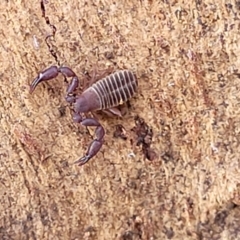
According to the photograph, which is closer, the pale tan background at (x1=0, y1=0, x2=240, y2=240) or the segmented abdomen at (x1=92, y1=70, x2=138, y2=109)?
the pale tan background at (x1=0, y1=0, x2=240, y2=240)

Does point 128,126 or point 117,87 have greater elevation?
point 117,87

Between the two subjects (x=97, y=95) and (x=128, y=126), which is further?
(x=97, y=95)

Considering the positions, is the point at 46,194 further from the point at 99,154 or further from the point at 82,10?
the point at 82,10

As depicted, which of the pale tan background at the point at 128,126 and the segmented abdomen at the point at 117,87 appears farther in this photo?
the segmented abdomen at the point at 117,87

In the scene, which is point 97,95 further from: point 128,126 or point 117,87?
point 128,126

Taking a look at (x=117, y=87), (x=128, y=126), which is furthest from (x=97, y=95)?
(x=128, y=126)
